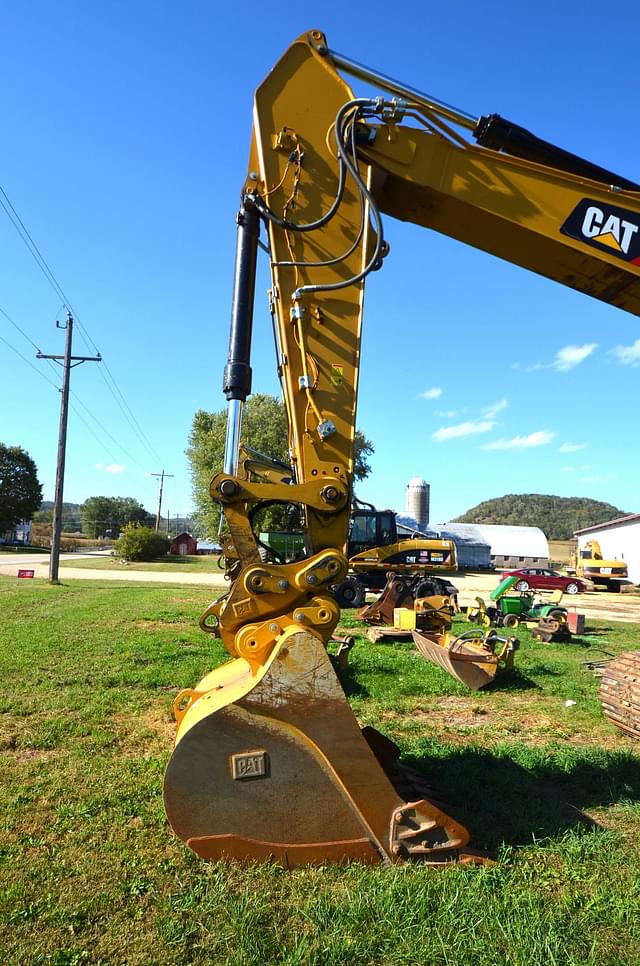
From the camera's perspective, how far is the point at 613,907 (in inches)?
128

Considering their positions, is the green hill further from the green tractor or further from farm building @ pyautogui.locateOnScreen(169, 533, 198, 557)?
the green tractor

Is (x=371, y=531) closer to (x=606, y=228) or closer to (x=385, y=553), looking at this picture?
(x=385, y=553)

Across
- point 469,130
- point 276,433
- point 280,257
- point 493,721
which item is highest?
point 276,433

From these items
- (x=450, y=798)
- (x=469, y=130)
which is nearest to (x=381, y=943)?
(x=450, y=798)

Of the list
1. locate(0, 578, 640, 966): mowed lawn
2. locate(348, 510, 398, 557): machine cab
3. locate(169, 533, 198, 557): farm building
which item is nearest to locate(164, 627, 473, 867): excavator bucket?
A: locate(0, 578, 640, 966): mowed lawn

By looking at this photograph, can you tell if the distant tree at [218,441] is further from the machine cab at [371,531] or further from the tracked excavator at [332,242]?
the tracked excavator at [332,242]

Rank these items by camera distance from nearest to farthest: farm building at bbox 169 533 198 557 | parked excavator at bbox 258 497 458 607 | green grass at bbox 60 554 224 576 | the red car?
1. parked excavator at bbox 258 497 458 607
2. the red car
3. green grass at bbox 60 554 224 576
4. farm building at bbox 169 533 198 557

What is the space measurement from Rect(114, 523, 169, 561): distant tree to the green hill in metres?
123

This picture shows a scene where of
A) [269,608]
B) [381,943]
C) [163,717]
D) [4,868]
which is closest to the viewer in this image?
[381,943]

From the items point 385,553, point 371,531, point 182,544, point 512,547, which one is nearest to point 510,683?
point 385,553

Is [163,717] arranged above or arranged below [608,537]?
below

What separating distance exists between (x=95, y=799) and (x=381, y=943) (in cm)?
243

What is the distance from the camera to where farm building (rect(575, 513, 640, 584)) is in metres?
41.1

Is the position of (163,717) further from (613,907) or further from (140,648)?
(613,907)
